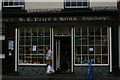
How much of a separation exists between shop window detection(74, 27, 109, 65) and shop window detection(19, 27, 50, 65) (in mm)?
2124

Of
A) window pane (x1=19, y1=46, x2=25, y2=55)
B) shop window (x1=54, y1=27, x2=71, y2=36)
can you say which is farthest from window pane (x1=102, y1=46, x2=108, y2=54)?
window pane (x1=19, y1=46, x2=25, y2=55)

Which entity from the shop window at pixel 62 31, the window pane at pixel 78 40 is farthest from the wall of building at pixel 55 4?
the window pane at pixel 78 40

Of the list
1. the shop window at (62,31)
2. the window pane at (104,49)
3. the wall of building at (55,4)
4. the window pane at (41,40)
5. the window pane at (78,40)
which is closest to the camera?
the wall of building at (55,4)

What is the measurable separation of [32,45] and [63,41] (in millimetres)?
1953

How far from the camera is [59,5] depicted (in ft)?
50.6

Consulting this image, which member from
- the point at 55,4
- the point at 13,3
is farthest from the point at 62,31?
the point at 13,3

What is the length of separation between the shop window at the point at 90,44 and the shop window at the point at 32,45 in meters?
2.12

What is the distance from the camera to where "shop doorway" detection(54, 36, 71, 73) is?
15820mm

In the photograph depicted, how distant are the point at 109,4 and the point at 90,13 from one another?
1281mm

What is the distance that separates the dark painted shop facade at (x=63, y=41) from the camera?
49.4 ft

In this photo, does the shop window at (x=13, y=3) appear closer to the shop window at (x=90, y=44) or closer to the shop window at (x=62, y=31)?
the shop window at (x=62, y=31)

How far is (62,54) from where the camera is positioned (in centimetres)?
1606

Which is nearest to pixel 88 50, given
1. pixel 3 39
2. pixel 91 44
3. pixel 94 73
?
pixel 91 44

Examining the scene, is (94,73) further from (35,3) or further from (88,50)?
(35,3)
